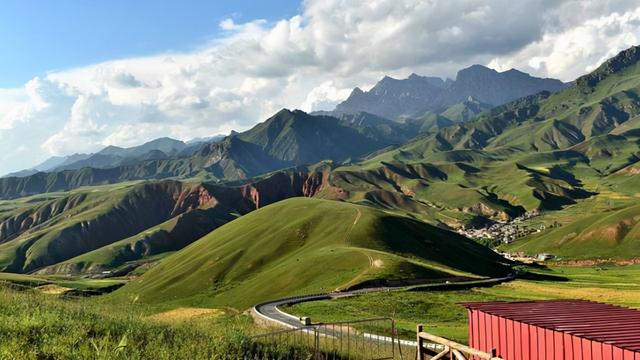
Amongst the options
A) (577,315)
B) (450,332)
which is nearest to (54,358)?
(577,315)

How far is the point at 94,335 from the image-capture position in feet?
74.0

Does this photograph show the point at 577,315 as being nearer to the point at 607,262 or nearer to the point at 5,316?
the point at 5,316

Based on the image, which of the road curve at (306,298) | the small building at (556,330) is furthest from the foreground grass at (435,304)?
the small building at (556,330)

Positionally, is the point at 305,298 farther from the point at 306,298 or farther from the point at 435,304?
the point at 435,304

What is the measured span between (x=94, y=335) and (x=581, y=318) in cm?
2283

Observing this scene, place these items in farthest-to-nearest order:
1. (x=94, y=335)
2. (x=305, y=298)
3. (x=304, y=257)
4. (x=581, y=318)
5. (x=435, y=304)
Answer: (x=304, y=257)
(x=305, y=298)
(x=435, y=304)
(x=581, y=318)
(x=94, y=335)

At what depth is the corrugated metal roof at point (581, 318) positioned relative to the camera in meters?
22.0

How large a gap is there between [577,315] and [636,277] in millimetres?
129053

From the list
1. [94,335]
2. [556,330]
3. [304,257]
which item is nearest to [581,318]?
[556,330]

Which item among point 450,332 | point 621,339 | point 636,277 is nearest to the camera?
point 621,339

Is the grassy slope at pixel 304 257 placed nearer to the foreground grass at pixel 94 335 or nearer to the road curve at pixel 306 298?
the road curve at pixel 306 298

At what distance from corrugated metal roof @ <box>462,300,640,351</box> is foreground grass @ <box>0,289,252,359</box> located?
1431 cm

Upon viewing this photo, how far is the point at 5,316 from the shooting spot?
22547mm

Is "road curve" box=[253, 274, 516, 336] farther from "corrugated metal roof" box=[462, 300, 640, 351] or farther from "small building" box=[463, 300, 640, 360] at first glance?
"corrugated metal roof" box=[462, 300, 640, 351]
